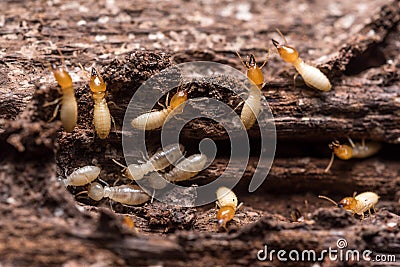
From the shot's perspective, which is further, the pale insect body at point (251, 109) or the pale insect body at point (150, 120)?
the pale insect body at point (251, 109)

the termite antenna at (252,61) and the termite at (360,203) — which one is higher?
the termite antenna at (252,61)

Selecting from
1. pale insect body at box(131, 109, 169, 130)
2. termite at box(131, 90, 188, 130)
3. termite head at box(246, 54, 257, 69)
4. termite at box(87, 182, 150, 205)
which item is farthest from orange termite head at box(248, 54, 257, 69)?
termite at box(87, 182, 150, 205)

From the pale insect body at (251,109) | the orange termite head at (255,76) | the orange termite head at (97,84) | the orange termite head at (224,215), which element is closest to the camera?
the orange termite head at (224,215)

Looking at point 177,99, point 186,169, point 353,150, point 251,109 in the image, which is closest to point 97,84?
point 177,99

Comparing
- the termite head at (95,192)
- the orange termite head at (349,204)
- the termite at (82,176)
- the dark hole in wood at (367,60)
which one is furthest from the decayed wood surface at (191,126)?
the orange termite head at (349,204)

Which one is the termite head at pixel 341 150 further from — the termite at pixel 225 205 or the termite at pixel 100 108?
the termite at pixel 100 108

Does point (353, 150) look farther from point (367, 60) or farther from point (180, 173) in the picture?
point (180, 173)
